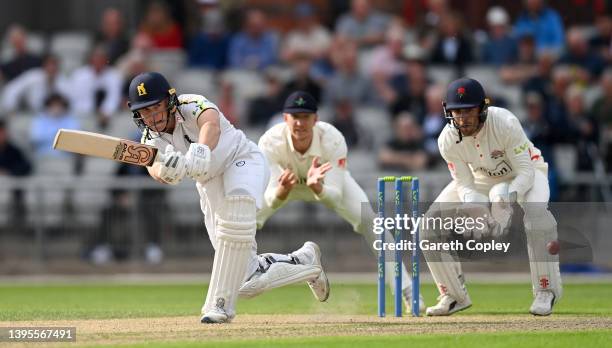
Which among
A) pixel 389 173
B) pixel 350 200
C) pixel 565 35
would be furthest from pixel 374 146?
pixel 350 200

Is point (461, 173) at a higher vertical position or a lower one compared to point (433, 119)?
lower

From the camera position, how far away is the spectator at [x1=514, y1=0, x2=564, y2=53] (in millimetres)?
19094

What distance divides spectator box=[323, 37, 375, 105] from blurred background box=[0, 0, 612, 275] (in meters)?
0.03

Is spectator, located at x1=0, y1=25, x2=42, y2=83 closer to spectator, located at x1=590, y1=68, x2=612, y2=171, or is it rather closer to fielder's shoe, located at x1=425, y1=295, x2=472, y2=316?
spectator, located at x1=590, y1=68, x2=612, y2=171

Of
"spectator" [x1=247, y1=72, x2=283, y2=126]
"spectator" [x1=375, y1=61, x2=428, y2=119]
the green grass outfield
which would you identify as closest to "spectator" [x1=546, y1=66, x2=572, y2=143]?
"spectator" [x1=375, y1=61, x2=428, y2=119]

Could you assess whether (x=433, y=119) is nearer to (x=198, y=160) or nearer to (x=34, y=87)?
(x=34, y=87)

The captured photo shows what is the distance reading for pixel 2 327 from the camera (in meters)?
9.48

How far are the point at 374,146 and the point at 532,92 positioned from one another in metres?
2.34

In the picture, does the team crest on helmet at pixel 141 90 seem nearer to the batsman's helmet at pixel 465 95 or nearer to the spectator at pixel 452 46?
the batsman's helmet at pixel 465 95

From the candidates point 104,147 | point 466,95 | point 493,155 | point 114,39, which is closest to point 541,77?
point 114,39

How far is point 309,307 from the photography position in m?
11.7

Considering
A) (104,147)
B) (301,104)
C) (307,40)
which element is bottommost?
(104,147)

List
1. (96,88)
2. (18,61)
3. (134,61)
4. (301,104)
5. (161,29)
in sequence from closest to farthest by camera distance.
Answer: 1. (301,104)
2. (134,61)
3. (96,88)
4. (18,61)
5. (161,29)

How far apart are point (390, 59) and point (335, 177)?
25.9 feet
